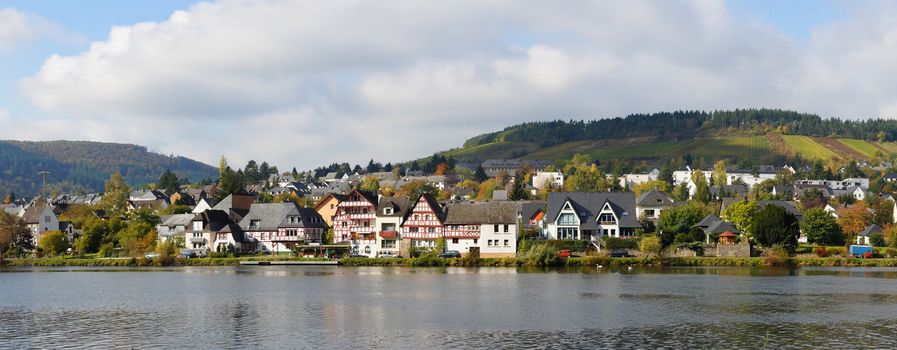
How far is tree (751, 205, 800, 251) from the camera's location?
8375 centimetres

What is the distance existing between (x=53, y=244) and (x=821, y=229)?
86233 millimetres

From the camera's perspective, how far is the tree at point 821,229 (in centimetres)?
9400

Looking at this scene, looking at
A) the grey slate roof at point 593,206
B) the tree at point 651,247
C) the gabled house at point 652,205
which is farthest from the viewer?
the gabled house at point 652,205

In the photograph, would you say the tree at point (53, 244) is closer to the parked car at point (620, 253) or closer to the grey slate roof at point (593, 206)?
the grey slate roof at point (593, 206)

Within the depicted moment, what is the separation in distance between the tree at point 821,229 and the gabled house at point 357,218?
1765 inches

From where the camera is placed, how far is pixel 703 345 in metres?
37.4

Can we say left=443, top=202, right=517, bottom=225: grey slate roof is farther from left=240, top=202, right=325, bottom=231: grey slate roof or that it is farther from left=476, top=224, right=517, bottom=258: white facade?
left=240, top=202, right=325, bottom=231: grey slate roof

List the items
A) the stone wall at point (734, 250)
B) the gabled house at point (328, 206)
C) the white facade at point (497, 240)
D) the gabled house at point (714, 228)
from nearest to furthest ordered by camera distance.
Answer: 1. the stone wall at point (734, 250)
2. the gabled house at point (714, 228)
3. the white facade at point (497, 240)
4. the gabled house at point (328, 206)

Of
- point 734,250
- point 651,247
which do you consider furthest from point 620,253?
point 734,250

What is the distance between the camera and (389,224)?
100812 mm

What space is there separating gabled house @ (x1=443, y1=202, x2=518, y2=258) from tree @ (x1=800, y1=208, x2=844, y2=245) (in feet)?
97.2

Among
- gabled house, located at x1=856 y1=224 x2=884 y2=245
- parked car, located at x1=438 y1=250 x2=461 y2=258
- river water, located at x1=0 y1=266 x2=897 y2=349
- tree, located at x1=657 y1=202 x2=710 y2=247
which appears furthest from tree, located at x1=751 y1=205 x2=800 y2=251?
parked car, located at x1=438 y1=250 x2=461 y2=258

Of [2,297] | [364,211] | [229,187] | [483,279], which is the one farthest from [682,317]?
[229,187]

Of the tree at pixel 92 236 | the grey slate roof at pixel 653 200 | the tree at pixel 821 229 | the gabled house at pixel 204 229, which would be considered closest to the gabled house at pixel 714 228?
the tree at pixel 821 229
